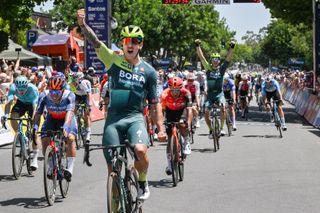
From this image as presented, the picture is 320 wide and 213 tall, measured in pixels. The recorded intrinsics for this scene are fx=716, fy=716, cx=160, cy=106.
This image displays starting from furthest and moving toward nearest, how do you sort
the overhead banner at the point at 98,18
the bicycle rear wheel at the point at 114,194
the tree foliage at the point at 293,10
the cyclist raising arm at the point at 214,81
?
1. the tree foliage at the point at 293,10
2. the overhead banner at the point at 98,18
3. the cyclist raising arm at the point at 214,81
4. the bicycle rear wheel at the point at 114,194

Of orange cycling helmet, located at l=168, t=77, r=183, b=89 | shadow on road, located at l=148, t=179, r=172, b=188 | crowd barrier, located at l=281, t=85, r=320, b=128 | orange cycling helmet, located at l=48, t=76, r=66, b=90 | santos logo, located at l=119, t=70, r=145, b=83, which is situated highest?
santos logo, located at l=119, t=70, r=145, b=83

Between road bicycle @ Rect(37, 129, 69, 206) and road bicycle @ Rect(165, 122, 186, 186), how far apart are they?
178cm

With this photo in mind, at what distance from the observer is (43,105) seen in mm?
10289

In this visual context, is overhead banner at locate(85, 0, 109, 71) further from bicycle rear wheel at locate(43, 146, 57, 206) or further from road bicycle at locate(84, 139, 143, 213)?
road bicycle at locate(84, 139, 143, 213)

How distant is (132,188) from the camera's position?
7.46 metres

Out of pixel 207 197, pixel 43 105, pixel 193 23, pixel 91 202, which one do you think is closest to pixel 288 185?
pixel 207 197

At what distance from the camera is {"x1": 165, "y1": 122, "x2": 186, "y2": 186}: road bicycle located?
11250 millimetres

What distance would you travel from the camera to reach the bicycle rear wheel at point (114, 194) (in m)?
6.87

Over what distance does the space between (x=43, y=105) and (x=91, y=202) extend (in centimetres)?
163

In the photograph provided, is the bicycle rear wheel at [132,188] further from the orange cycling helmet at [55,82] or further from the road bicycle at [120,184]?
the orange cycling helmet at [55,82]

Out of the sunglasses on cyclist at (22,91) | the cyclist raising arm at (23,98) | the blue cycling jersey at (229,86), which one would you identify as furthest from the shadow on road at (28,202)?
the blue cycling jersey at (229,86)

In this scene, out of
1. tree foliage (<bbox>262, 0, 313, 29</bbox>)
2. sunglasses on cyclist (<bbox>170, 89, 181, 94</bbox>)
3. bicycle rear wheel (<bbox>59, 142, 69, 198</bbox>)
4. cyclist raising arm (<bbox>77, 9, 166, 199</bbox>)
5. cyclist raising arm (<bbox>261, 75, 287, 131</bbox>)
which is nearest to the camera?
cyclist raising arm (<bbox>77, 9, 166, 199</bbox>)

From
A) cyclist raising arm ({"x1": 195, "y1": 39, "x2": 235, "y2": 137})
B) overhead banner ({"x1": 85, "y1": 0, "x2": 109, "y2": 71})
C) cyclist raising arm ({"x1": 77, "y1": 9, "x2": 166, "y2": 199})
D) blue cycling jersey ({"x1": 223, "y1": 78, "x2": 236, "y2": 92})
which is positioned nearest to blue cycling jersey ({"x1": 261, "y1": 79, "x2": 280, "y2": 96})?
blue cycling jersey ({"x1": 223, "y1": 78, "x2": 236, "y2": 92})

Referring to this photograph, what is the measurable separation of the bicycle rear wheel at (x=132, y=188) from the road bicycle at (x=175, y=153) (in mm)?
3606
